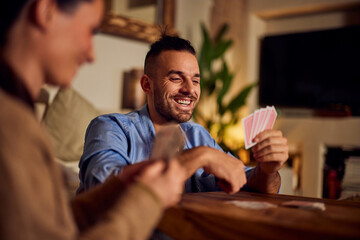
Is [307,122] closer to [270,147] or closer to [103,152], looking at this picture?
[270,147]

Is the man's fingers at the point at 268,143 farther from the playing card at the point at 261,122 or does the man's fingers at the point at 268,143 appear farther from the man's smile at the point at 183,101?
the man's smile at the point at 183,101

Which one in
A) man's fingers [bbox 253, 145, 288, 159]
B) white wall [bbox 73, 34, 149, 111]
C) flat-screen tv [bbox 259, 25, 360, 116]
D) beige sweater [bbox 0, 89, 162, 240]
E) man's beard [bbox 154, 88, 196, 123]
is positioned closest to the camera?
beige sweater [bbox 0, 89, 162, 240]

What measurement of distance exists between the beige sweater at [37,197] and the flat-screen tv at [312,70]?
13.1ft

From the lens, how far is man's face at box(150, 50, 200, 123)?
1.62 m

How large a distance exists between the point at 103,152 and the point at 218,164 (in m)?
0.38

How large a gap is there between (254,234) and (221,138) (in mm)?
3356

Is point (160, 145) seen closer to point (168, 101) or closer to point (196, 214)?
point (196, 214)

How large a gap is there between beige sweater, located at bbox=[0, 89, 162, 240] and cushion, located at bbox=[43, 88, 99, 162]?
1975mm

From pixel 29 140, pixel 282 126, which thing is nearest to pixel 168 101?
pixel 29 140

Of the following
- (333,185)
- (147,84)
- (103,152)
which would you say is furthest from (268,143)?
(333,185)

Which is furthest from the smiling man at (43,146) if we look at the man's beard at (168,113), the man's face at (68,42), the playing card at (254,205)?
the man's beard at (168,113)

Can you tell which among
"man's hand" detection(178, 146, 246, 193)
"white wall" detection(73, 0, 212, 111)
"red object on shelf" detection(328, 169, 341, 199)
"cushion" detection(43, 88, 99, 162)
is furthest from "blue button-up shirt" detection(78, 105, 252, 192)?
"red object on shelf" detection(328, 169, 341, 199)

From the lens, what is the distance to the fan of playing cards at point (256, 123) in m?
1.35

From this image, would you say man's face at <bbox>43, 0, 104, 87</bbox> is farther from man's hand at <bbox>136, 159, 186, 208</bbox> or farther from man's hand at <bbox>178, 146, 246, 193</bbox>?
man's hand at <bbox>178, 146, 246, 193</bbox>
